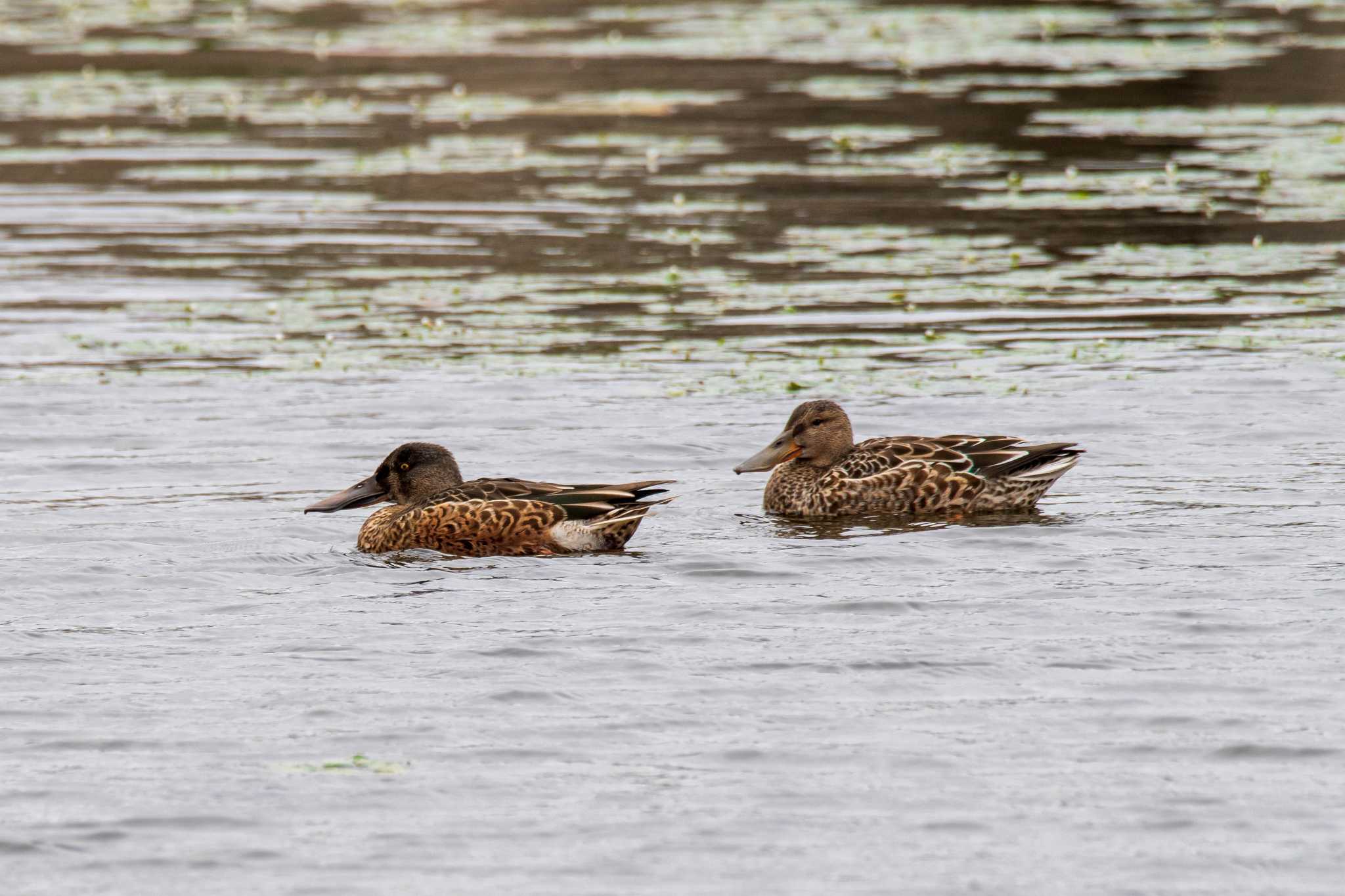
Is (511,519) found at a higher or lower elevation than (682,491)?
higher

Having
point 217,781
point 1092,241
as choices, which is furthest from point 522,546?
point 1092,241

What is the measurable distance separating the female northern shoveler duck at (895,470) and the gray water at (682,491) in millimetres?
261

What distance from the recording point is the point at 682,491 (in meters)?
13.1

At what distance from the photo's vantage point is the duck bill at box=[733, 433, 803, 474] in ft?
42.7

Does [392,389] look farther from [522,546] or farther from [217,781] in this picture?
[217,781]

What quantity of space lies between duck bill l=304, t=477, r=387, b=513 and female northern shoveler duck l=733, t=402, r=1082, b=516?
7.14ft

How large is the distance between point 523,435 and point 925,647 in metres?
5.59

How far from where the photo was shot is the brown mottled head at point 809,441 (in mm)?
13070

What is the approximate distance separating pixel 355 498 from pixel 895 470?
3.09 metres

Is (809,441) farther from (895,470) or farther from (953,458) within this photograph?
(953,458)

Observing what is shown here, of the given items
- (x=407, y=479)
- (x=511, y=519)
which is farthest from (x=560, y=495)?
(x=407, y=479)

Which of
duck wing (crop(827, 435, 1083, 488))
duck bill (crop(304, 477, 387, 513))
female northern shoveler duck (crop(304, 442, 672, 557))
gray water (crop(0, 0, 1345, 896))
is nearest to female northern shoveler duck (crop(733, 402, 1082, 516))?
duck wing (crop(827, 435, 1083, 488))

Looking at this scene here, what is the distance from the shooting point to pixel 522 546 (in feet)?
38.2

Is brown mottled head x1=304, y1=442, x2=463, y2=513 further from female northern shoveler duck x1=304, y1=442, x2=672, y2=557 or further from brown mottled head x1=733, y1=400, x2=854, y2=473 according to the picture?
brown mottled head x1=733, y1=400, x2=854, y2=473
